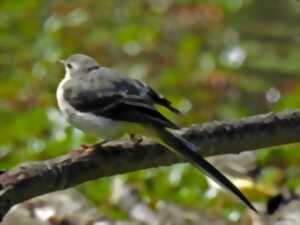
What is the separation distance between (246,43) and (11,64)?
1.51 m

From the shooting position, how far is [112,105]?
3357 mm

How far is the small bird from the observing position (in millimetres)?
3189

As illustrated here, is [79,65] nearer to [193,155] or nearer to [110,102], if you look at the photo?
[110,102]

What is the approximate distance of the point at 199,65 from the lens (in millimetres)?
6578

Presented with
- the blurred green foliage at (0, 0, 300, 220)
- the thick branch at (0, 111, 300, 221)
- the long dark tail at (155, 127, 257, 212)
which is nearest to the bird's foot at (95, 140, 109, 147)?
the thick branch at (0, 111, 300, 221)

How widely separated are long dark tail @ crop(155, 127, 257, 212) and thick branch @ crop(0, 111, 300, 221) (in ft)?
0.23

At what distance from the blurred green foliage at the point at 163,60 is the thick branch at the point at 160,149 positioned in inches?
45.5

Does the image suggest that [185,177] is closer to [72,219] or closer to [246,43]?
[72,219]

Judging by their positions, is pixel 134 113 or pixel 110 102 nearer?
pixel 134 113

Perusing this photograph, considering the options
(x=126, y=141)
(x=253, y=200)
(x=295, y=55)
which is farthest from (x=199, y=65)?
(x=126, y=141)

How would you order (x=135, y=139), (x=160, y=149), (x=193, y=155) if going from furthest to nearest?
(x=135, y=139) → (x=160, y=149) → (x=193, y=155)

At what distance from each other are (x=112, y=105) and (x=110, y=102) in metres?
0.02

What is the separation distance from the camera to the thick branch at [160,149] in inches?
114

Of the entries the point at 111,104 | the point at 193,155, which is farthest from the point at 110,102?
the point at 193,155
